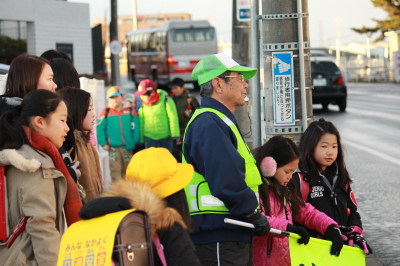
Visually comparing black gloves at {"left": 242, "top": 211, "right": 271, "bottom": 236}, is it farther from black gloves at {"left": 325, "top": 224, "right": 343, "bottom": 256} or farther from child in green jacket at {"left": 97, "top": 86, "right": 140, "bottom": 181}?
child in green jacket at {"left": 97, "top": 86, "right": 140, "bottom": 181}

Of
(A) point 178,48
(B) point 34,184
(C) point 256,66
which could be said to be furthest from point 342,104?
(B) point 34,184

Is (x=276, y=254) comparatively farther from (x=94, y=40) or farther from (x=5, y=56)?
(x=94, y=40)

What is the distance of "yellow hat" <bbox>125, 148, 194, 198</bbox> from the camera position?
11.8 ft

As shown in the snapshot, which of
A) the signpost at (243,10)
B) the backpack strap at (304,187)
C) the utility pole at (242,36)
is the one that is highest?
the signpost at (243,10)

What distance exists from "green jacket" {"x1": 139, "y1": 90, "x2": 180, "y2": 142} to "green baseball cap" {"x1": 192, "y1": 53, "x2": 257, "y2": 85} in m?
8.03

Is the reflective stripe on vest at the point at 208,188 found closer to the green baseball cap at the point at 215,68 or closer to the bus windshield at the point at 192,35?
the green baseball cap at the point at 215,68

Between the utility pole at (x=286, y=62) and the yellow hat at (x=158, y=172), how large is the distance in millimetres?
3258

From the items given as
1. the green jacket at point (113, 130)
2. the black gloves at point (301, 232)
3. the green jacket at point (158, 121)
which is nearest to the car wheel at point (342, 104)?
the green jacket at point (158, 121)

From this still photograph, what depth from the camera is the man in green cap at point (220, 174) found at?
174 inches

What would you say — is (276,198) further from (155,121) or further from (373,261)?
(155,121)

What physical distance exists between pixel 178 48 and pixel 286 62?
119 ft

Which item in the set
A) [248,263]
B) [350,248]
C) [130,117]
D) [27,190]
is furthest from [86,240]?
[130,117]

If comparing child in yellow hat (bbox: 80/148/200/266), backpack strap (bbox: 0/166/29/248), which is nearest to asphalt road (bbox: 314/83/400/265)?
backpack strap (bbox: 0/166/29/248)

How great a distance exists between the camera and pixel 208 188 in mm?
4527
